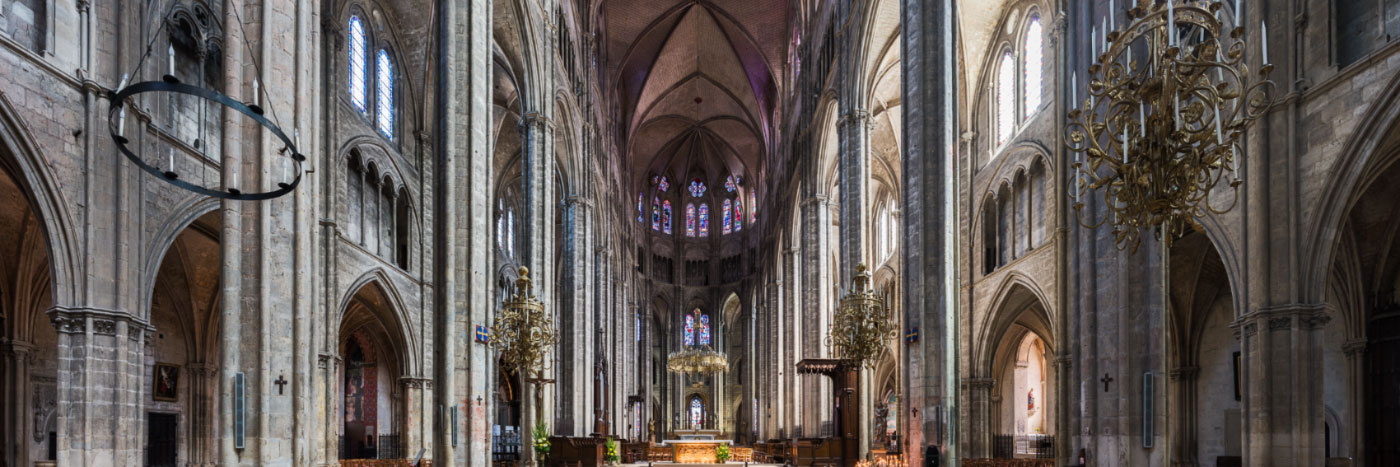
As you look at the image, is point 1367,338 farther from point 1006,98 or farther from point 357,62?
point 357,62

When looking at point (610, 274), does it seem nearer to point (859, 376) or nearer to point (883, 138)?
point (883, 138)

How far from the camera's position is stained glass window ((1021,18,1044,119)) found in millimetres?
22719

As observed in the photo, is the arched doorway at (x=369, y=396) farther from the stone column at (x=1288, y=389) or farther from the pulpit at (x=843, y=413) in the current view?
the stone column at (x=1288, y=389)

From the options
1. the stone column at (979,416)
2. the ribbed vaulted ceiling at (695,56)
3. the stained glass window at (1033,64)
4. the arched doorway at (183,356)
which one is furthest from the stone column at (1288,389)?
the ribbed vaulted ceiling at (695,56)

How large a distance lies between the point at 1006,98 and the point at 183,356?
2138 cm

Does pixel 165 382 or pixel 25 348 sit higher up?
pixel 25 348

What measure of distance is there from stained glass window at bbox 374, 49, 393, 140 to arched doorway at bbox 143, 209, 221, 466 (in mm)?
5561

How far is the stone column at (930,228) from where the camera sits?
1579 centimetres

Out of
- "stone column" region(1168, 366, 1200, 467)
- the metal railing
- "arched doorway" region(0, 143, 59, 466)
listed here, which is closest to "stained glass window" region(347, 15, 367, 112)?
"arched doorway" region(0, 143, 59, 466)

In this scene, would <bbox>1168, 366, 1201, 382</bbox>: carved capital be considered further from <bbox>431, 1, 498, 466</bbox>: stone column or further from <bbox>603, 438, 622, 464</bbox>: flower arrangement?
<bbox>603, 438, 622, 464</bbox>: flower arrangement

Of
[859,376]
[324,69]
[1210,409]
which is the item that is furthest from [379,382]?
[1210,409]

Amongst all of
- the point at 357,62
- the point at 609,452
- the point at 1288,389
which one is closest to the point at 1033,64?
the point at 1288,389

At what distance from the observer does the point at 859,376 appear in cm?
2395

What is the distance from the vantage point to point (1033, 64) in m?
23.0
